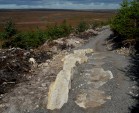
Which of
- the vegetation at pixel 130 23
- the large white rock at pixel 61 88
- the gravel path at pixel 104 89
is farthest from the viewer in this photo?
the vegetation at pixel 130 23

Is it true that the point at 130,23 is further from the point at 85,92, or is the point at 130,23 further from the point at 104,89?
the point at 85,92

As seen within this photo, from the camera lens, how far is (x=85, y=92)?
123 ft

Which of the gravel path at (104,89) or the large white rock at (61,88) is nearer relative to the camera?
the gravel path at (104,89)

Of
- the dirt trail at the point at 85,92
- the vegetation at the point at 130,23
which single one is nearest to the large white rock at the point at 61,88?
the dirt trail at the point at 85,92

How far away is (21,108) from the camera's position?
1375 inches

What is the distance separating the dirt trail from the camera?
111 feet

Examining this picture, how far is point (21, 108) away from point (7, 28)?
49.0 m

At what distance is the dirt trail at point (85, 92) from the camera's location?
3388 cm

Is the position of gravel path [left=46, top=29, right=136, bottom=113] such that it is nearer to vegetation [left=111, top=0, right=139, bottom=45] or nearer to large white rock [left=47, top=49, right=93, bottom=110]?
large white rock [left=47, top=49, right=93, bottom=110]

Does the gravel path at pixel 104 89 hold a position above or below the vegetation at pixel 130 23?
below

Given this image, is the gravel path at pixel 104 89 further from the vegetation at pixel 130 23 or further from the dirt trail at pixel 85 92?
the vegetation at pixel 130 23

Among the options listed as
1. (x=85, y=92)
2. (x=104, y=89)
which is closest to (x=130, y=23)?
(x=104, y=89)

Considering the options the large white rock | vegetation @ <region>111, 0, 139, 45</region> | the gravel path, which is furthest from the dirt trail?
vegetation @ <region>111, 0, 139, 45</region>

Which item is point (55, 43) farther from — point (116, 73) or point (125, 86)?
point (125, 86)
